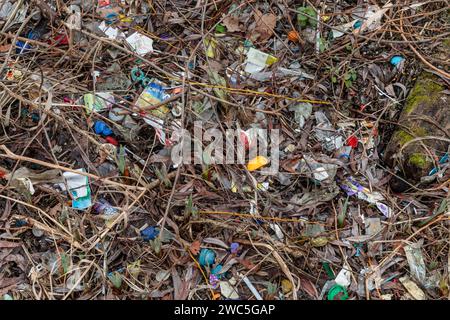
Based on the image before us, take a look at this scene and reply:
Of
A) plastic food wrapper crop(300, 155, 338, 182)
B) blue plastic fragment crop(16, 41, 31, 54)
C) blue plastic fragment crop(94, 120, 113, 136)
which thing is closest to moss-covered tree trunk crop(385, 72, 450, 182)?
plastic food wrapper crop(300, 155, 338, 182)

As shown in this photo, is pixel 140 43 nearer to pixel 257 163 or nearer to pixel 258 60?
pixel 258 60

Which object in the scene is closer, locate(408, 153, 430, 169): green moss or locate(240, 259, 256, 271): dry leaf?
locate(240, 259, 256, 271): dry leaf

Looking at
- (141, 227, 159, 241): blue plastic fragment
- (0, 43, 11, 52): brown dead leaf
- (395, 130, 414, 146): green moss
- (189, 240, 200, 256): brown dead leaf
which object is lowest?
(189, 240, 200, 256): brown dead leaf

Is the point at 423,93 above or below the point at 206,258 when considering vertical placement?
above

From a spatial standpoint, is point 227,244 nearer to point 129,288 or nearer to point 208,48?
point 129,288

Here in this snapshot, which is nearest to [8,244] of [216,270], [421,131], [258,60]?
[216,270]

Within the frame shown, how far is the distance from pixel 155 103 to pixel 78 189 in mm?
637

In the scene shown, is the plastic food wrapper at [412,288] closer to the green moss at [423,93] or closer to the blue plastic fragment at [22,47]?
the green moss at [423,93]

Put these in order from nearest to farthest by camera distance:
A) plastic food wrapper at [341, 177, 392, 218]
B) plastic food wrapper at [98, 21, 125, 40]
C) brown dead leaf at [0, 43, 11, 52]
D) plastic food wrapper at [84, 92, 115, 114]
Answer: plastic food wrapper at [341, 177, 392, 218] → plastic food wrapper at [84, 92, 115, 114] → brown dead leaf at [0, 43, 11, 52] → plastic food wrapper at [98, 21, 125, 40]

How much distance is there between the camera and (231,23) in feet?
9.95

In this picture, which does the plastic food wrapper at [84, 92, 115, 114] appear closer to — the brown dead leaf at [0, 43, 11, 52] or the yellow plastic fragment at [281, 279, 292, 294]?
the brown dead leaf at [0, 43, 11, 52]

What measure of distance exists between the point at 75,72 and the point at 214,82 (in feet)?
2.58

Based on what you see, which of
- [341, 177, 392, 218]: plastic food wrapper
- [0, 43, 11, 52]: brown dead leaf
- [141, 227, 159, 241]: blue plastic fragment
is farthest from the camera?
[0, 43, 11, 52]: brown dead leaf

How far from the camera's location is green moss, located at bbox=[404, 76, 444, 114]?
2.73m
